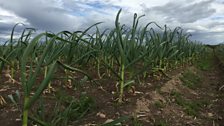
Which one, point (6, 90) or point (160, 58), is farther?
point (160, 58)

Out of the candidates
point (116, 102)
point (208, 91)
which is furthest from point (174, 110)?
point (208, 91)

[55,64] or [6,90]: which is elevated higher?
[55,64]

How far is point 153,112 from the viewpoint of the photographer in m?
3.68

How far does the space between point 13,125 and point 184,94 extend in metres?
3.45

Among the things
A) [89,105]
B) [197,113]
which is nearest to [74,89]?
[89,105]

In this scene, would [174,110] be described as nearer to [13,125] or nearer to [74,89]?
[74,89]

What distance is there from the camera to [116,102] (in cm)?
354

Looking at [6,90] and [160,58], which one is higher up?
[160,58]

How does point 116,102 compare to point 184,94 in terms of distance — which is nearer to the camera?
point 116,102

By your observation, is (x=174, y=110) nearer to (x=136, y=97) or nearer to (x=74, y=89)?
(x=136, y=97)

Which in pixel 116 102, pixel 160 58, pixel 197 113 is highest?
pixel 160 58

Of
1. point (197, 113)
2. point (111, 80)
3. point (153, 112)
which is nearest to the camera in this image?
point (153, 112)

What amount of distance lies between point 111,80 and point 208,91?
2.74 m

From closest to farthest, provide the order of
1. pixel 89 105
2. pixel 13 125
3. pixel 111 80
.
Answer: pixel 13 125, pixel 89 105, pixel 111 80
